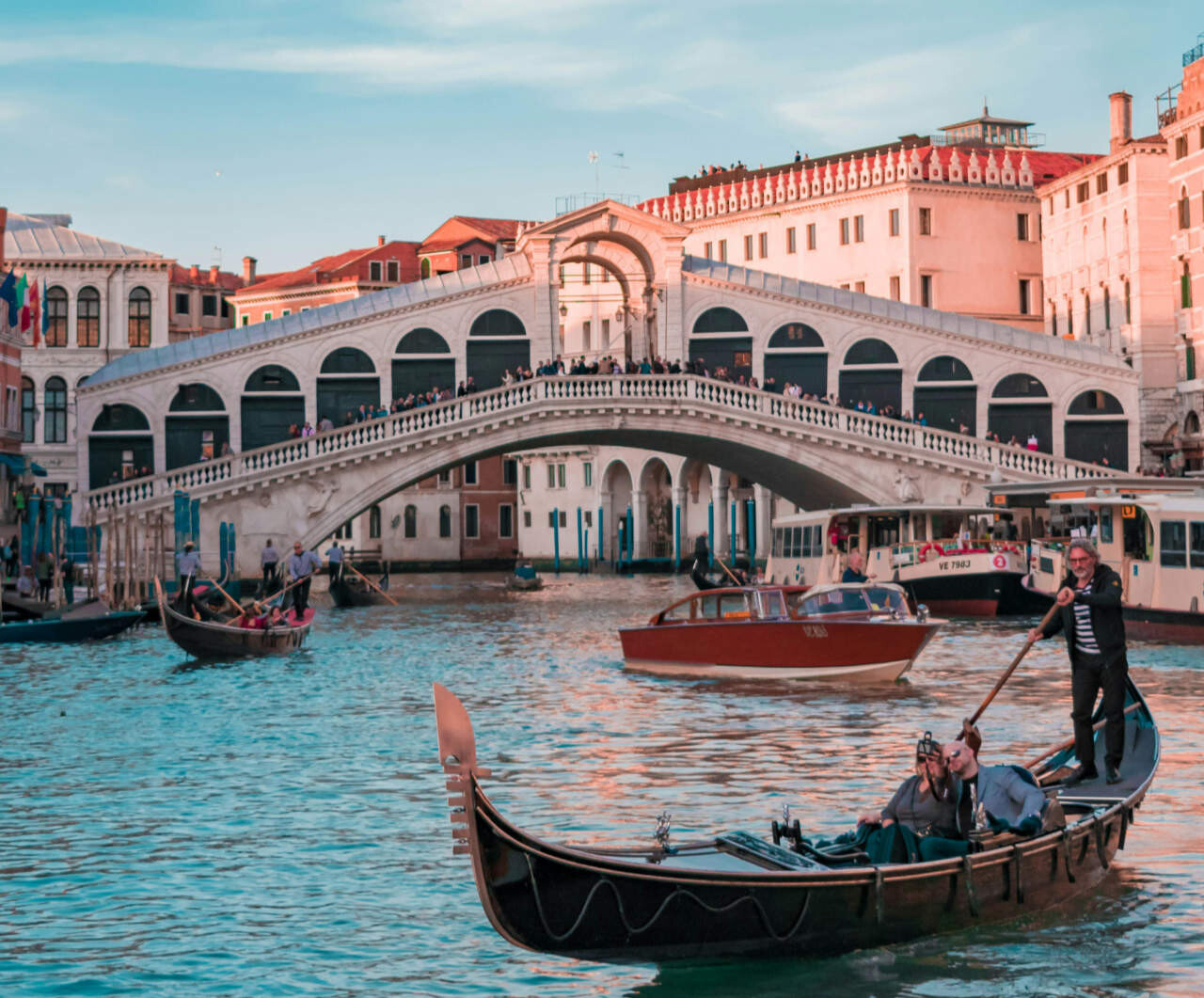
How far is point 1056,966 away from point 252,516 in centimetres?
3050

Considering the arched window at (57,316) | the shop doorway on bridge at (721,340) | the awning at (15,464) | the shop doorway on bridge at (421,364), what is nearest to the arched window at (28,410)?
the arched window at (57,316)

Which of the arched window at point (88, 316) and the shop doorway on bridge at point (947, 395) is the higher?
the arched window at point (88, 316)

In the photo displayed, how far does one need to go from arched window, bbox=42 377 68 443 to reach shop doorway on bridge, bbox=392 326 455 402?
40.1 feet

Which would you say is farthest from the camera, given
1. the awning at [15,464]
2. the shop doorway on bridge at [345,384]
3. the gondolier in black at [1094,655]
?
the shop doorway on bridge at [345,384]

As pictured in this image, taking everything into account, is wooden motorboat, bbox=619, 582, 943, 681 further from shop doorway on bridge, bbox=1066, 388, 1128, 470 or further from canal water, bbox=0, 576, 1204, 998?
shop doorway on bridge, bbox=1066, 388, 1128, 470

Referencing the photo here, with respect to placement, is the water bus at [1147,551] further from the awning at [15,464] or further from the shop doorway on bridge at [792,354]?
the awning at [15,464]

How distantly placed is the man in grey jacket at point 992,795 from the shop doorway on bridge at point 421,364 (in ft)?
110

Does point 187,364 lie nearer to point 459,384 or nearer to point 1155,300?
point 459,384

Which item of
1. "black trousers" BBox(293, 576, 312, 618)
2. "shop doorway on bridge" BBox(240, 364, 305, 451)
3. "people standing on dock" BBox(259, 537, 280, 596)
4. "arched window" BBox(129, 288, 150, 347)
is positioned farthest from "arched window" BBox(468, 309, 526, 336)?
"black trousers" BBox(293, 576, 312, 618)

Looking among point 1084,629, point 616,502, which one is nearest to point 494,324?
point 616,502

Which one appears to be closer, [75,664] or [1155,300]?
[75,664]

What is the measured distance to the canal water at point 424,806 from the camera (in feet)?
28.9

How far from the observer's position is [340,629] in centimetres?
3138

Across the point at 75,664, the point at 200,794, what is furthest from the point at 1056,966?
the point at 75,664
